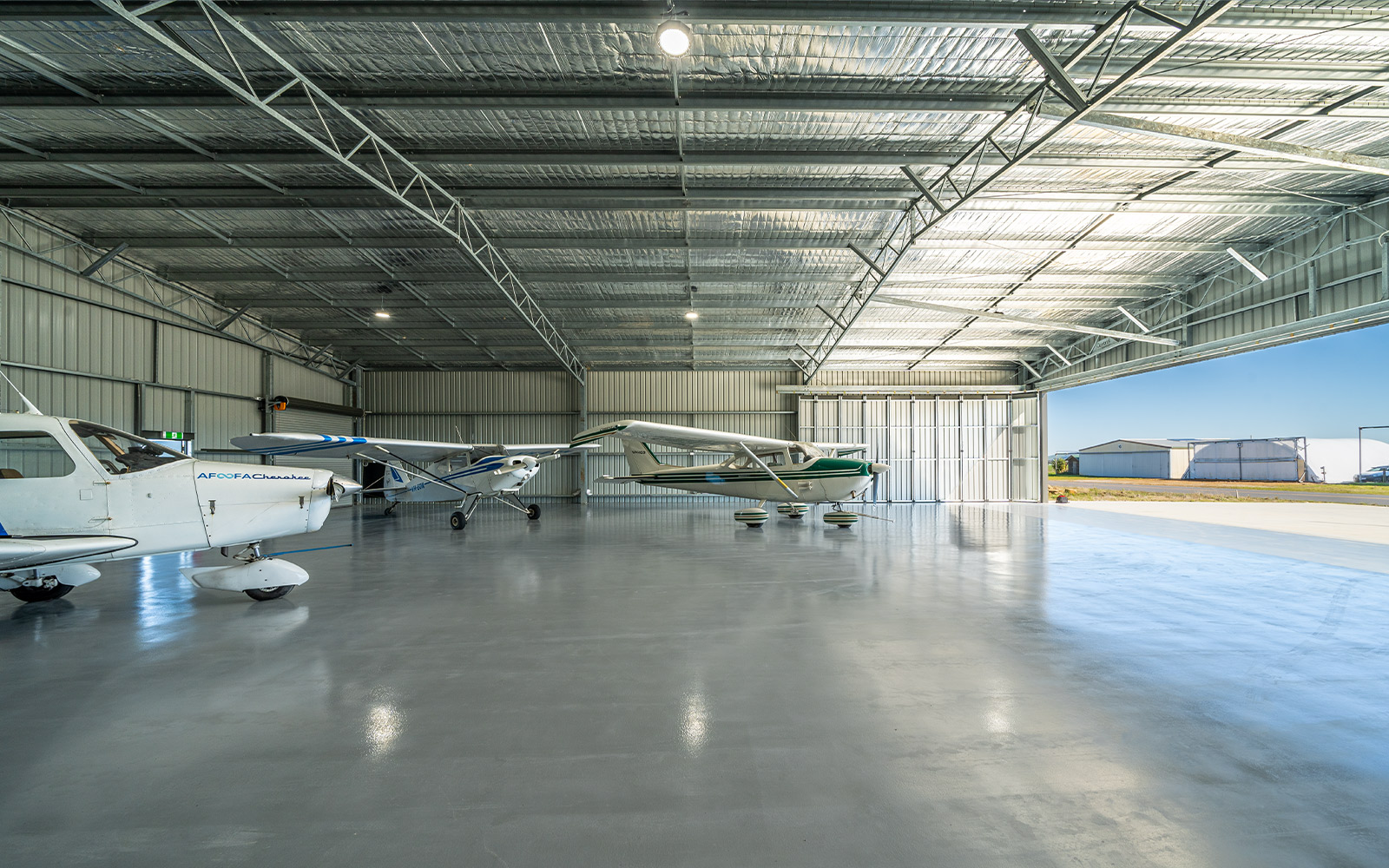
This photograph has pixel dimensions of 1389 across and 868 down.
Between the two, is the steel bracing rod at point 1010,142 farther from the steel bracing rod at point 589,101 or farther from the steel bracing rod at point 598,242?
the steel bracing rod at point 598,242

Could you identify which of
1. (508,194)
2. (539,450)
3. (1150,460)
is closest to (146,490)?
(508,194)

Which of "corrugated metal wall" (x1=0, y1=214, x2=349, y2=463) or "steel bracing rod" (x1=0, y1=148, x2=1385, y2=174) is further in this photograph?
"corrugated metal wall" (x1=0, y1=214, x2=349, y2=463)

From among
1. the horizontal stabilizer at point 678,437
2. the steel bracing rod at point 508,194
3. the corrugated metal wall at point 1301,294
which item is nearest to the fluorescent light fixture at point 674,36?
the steel bracing rod at point 508,194

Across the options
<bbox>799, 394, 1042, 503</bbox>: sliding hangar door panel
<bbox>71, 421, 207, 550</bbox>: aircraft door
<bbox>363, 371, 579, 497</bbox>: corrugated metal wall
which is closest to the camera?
<bbox>71, 421, 207, 550</bbox>: aircraft door

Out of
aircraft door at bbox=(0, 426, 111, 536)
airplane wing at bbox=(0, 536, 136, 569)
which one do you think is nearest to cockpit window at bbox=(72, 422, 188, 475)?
aircraft door at bbox=(0, 426, 111, 536)

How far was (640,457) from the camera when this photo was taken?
54.7ft

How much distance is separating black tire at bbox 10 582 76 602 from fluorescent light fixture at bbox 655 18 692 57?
925 cm

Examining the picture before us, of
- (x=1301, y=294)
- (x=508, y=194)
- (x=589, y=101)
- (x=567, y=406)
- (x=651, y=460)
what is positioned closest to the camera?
(x=589, y=101)

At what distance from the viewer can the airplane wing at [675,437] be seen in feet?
34.3

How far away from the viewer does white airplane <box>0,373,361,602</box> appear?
4816 mm

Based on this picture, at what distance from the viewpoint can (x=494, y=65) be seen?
7.70 meters

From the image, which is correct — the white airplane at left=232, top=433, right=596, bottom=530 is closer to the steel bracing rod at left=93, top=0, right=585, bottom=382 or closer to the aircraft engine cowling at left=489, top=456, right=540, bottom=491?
the aircraft engine cowling at left=489, top=456, right=540, bottom=491

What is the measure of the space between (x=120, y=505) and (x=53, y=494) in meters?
0.49

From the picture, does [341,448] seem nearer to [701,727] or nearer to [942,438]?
[701,727]
